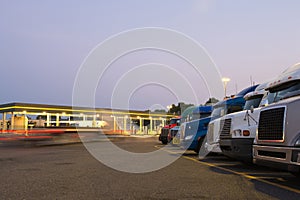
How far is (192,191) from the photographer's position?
608cm

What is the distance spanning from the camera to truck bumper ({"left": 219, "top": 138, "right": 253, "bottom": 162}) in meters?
8.11

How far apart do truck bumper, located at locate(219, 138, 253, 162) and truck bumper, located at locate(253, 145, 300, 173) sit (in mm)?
1259

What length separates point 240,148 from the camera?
8281 mm

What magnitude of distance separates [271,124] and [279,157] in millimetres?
661

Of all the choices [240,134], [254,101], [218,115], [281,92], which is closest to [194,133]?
[218,115]

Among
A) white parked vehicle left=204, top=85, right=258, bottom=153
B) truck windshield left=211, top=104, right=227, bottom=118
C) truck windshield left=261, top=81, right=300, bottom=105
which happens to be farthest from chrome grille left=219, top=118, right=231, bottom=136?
truck windshield left=211, top=104, right=227, bottom=118

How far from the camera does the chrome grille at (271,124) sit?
5.97 meters

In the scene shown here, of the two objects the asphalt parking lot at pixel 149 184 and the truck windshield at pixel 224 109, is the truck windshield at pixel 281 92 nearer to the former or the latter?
the asphalt parking lot at pixel 149 184

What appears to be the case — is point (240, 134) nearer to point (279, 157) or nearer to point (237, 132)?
point (237, 132)

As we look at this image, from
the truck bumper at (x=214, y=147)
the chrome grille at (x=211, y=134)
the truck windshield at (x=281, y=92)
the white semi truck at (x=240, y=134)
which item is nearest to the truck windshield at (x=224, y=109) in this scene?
the chrome grille at (x=211, y=134)

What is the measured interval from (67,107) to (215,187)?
53.4 meters

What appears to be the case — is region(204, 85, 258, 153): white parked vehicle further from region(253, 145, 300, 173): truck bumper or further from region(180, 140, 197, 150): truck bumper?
region(253, 145, 300, 173): truck bumper

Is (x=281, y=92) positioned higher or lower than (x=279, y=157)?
higher

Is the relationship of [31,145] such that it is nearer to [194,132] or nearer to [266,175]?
[194,132]
